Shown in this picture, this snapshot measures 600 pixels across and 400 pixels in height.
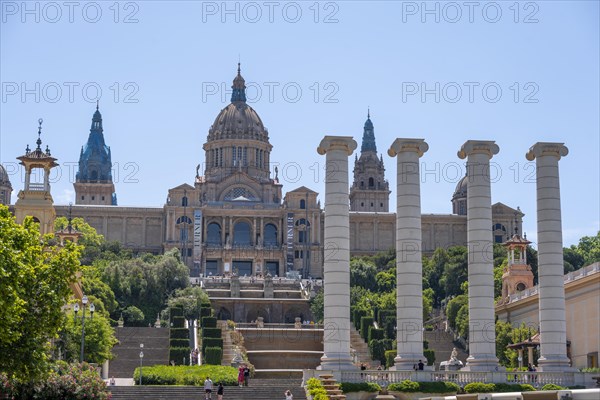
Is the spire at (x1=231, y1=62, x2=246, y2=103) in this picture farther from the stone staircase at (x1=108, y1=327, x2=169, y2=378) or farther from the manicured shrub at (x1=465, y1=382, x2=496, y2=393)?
the manicured shrub at (x1=465, y1=382, x2=496, y2=393)

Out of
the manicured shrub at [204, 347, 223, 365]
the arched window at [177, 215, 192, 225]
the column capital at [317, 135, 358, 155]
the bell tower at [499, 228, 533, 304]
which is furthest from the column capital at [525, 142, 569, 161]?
the arched window at [177, 215, 192, 225]

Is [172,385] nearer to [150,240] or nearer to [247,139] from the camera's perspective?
[150,240]

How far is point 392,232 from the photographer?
6890 inches

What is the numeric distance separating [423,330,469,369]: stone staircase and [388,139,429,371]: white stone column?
34.3m

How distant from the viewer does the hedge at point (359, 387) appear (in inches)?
1957

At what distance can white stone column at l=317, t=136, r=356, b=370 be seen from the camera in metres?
51.2

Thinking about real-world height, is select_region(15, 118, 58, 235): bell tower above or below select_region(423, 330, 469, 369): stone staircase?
above

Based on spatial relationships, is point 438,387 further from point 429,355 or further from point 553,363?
point 429,355

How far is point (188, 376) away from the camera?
58.7m

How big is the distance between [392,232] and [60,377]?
130 meters

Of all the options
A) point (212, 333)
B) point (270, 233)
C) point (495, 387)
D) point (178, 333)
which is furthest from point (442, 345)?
point (270, 233)

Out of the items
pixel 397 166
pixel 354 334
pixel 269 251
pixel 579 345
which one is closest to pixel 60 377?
pixel 397 166

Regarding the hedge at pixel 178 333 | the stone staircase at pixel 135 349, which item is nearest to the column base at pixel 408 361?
the stone staircase at pixel 135 349

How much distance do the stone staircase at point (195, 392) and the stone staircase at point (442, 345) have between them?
33.7m
